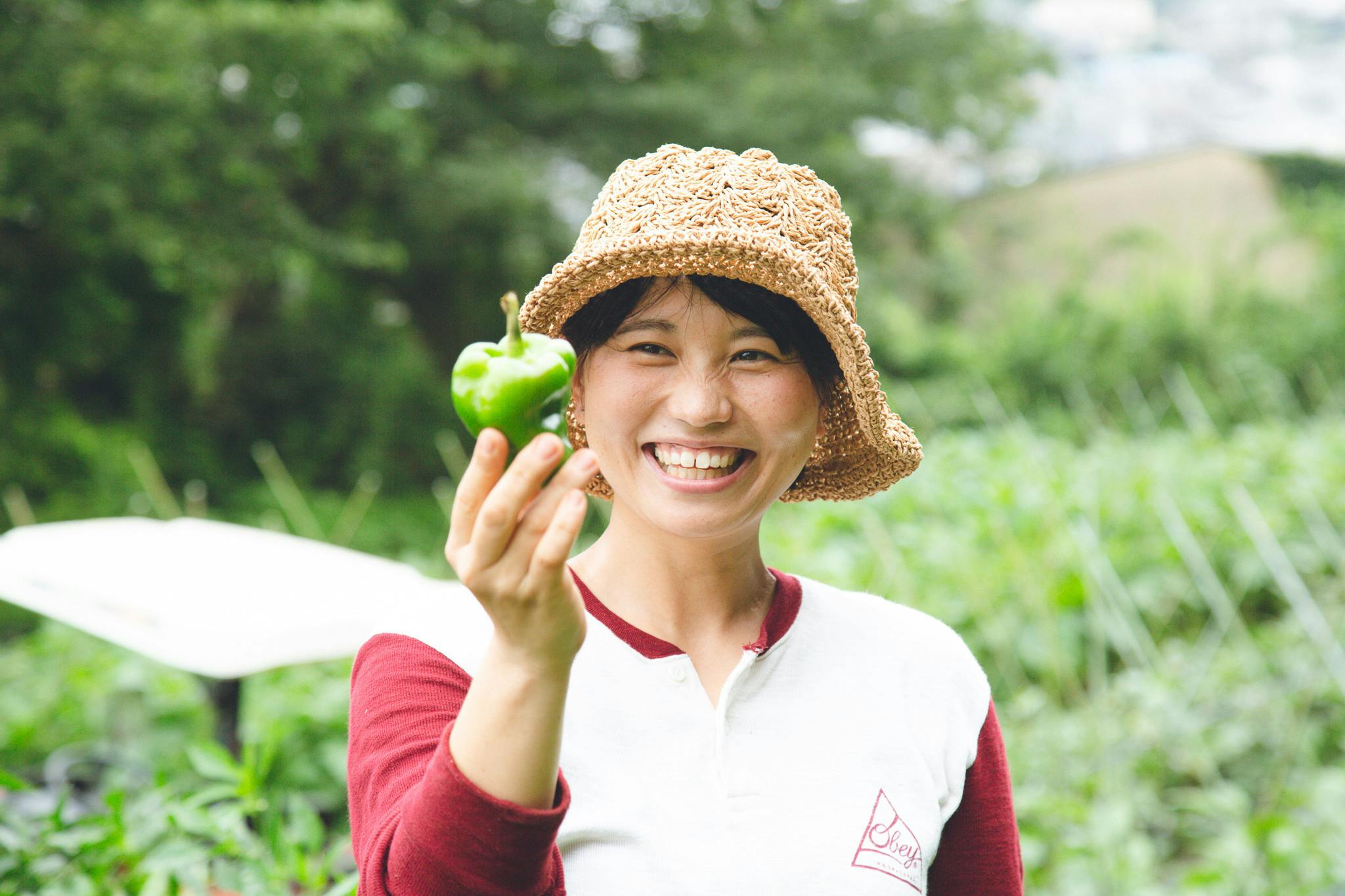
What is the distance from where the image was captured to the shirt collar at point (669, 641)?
50.1 inches

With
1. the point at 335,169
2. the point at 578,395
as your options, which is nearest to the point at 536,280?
the point at 335,169

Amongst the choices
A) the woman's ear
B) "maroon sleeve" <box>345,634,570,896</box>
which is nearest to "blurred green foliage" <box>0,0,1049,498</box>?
the woman's ear

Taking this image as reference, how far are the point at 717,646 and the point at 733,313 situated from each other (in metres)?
0.40

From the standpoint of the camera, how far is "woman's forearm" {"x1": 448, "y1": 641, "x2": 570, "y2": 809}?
0.89 metres

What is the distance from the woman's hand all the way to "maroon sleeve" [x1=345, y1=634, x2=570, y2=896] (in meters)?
0.12

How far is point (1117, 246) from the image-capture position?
54.0ft

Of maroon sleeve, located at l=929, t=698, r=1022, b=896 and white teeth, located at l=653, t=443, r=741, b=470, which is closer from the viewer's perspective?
white teeth, located at l=653, t=443, r=741, b=470

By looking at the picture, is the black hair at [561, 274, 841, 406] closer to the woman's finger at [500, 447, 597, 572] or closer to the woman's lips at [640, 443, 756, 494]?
the woman's lips at [640, 443, 756, 494]

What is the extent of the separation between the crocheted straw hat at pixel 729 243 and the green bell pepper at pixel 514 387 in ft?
0.62

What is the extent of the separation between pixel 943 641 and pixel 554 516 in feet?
2.52

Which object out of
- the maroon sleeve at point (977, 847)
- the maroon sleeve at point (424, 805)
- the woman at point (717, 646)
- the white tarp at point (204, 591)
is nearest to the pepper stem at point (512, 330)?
the woman at point (717, 646)

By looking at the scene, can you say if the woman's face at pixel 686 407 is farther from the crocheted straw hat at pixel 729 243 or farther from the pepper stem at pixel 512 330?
the pepper stem at pixel 512 330

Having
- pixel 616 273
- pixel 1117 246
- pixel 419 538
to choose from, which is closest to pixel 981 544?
pixel 616 273

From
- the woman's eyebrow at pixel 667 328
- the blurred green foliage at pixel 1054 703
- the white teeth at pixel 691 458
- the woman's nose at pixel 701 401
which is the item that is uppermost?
the woman's eyebrow at pixel 667 328
